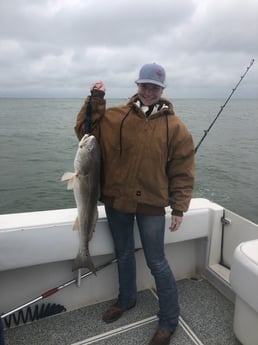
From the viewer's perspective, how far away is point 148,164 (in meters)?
2.62

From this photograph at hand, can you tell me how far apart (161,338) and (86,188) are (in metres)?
1.38

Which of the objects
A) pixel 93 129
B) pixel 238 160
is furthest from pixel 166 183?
pixel 238 160

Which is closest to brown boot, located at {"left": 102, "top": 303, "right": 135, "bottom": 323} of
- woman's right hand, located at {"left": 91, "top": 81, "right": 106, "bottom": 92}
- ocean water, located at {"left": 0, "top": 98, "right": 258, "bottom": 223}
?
woman's right hand, located at {"left": 91, "top": 81, "right": 106, "bottom": 92}

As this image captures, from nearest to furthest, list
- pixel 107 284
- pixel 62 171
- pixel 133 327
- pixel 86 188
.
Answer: pixel 86 188 < pixel 133 327 < pixel 107 284 < pixel 62 171

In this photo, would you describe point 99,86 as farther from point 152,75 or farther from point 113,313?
point 113,313

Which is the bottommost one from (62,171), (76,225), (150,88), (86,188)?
(62,171)

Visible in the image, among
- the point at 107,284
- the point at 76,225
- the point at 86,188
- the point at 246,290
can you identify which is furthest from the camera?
the point at 107,284

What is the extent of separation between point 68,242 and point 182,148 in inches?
48.7

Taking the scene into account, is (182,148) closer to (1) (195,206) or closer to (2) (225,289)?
(1) (195,206)

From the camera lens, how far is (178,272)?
12.4 feet

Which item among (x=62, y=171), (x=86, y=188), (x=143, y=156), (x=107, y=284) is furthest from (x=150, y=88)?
(x=62, y=171)

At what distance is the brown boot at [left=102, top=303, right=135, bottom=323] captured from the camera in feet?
10.1

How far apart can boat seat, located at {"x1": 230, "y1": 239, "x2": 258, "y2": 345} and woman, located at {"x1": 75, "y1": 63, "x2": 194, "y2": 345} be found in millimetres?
532

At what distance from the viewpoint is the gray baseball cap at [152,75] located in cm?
262
